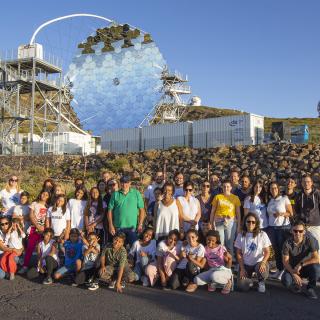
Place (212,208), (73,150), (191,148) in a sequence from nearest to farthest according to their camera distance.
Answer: (212,208)
(191,148)
(73,150)

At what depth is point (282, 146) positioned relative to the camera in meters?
27.8

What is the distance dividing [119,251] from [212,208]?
6.87ft

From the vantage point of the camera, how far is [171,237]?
324 inches

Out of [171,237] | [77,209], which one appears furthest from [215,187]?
[77,209]

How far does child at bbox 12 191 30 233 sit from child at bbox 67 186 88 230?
1.00 meters

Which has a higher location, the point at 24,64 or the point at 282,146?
the point at 24,64

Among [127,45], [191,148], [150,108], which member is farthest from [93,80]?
[191,148]

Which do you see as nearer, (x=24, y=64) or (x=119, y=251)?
(x=119, y=251)

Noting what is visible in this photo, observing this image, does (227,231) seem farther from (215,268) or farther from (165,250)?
(165,250)

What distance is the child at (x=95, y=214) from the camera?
31.3 ft

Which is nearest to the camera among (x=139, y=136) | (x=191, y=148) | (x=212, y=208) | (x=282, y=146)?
(x=212, y=208)

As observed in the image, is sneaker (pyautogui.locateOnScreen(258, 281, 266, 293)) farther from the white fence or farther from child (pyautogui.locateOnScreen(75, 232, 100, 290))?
the white fence

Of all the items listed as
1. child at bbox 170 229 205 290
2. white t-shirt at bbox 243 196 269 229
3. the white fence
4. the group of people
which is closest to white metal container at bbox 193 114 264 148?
the white fence

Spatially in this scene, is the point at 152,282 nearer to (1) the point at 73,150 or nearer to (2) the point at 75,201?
(2) the point at 75,201
